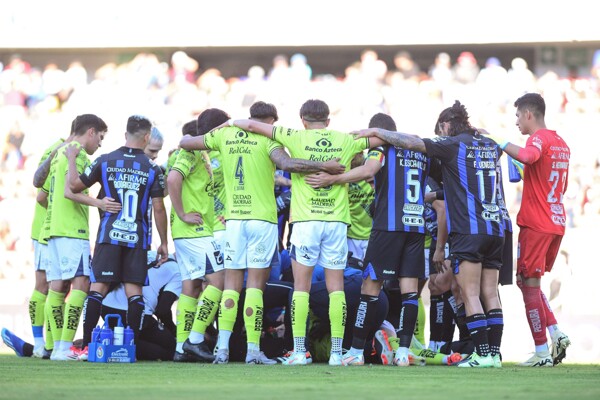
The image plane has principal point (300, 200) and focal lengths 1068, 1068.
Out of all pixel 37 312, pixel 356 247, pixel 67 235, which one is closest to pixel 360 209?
pixel 356 247

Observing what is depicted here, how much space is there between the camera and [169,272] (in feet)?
32.5

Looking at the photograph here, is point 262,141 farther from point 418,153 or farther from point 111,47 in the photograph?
point 111,47

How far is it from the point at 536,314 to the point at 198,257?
292 cm

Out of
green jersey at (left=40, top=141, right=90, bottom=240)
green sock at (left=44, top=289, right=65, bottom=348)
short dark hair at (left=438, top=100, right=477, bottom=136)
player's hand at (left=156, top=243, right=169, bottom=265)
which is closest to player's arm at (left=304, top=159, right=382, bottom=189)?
short dark hair at (left=438, top=100, right=477, bottom=136)

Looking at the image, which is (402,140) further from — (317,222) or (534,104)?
(534,104)

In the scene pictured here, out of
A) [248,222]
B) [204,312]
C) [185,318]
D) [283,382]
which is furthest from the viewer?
[185,318]

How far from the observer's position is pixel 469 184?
838 centimetres

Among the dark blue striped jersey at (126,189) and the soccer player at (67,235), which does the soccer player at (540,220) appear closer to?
the dark blue striped jersey at (126,189)

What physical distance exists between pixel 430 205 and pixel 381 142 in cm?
131

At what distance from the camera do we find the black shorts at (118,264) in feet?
29.6

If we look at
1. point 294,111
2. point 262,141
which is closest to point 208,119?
point 262,141

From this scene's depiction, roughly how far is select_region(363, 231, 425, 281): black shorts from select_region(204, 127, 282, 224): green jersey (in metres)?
0.87

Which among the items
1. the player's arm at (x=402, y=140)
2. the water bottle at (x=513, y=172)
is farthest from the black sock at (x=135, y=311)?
the water bottle at (x=513, y=172)

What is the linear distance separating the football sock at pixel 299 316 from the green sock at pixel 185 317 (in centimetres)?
132
